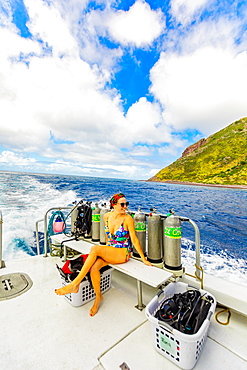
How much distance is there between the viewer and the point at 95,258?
2.20m

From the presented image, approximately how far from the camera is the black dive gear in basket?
150 centimetres

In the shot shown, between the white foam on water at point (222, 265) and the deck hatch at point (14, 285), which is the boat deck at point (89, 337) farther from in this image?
the white foam on water at point (222, 265)

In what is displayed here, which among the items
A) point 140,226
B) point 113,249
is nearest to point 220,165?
point 140,226

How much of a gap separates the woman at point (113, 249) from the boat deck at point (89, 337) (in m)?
0.26

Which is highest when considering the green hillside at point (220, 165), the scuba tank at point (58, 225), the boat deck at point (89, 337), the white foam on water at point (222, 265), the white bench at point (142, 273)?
the green hillside at point (220, 165)

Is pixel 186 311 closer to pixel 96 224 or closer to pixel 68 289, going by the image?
pixel 68 289

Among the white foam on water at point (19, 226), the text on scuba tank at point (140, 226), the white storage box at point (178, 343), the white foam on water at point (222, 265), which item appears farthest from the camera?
the white foam on water at point (19, 226)

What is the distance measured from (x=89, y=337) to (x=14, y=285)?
1.54 m

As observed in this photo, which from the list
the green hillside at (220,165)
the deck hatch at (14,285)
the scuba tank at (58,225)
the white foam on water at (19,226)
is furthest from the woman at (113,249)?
the green hillside at (220,165)

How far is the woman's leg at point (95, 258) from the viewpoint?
2.08 meters

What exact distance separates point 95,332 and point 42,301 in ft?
2.98

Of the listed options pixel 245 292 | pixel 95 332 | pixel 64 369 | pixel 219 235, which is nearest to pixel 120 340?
pixel 95 332

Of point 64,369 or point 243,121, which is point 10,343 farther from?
point 243,121

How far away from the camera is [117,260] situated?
233 centimetres
